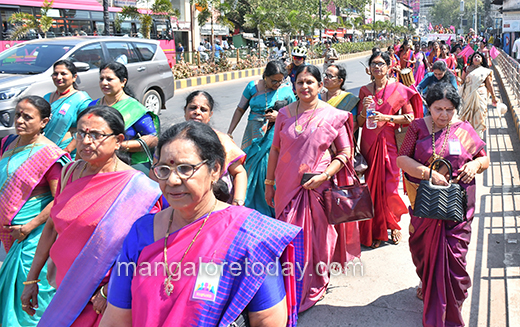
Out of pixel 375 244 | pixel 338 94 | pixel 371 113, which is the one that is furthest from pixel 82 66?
pixel 375 244

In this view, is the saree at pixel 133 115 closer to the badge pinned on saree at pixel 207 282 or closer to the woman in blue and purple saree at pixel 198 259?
the woman in blue and purple saree at pixel 198 259

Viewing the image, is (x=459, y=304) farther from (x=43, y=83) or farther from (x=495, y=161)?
(x=43, y=83)

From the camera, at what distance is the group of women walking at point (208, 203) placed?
1.72 meters

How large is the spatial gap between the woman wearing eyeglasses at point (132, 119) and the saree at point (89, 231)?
125 centimetres

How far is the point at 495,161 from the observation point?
7590mm

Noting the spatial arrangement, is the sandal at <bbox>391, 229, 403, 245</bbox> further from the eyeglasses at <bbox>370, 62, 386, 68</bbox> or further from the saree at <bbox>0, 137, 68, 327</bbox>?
the saree at <bbox>0, 137, 68, 327</bbox>

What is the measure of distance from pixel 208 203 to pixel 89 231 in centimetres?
71

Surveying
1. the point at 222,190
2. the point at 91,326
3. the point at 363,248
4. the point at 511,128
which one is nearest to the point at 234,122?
the point at 363,248

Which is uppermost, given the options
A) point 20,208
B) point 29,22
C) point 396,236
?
point 29,22

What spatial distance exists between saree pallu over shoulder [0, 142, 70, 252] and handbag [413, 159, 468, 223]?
2056mm

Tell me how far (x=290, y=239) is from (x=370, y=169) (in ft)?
9.77

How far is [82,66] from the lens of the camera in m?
8.29

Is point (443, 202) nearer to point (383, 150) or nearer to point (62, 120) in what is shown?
point (383, 150)

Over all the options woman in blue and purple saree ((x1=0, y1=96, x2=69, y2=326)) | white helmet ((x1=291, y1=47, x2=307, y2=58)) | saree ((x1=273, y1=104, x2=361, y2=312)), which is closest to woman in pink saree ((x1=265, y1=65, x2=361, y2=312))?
saree ((x1=273, y1=104, x2=361, y2=312))
